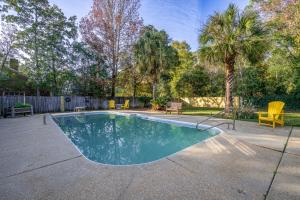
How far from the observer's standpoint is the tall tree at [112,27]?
16.5m

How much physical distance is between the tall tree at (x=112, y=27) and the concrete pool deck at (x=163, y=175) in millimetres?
14693

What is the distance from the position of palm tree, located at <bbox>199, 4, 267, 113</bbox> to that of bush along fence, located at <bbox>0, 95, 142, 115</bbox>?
39.4 feet

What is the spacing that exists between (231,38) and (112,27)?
12.5m

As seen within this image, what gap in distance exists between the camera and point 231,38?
8578mm

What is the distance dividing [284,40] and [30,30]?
21.9 meters

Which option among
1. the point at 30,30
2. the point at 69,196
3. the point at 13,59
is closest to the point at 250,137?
the point at 69,196

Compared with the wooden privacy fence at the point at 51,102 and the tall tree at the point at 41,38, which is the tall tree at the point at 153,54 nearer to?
the wooden privacy fence at the point at 51,102

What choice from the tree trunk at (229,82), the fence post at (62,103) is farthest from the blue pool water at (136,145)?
the fence post at (62,103)

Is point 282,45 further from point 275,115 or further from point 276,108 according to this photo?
point 275,115

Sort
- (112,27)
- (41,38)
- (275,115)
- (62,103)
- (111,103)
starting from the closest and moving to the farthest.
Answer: (275,115) → (62,103) → (41,38) → (111,103) → (112,27)

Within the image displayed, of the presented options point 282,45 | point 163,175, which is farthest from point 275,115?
point 282,45

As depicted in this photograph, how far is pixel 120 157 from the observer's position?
425cm

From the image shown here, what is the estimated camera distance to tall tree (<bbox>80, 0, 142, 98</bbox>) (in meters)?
16.5

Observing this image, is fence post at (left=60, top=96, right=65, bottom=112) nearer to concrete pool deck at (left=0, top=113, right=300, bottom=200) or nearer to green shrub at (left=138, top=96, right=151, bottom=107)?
green shrub at (left=138, top=96, right=151, bottom=107)
